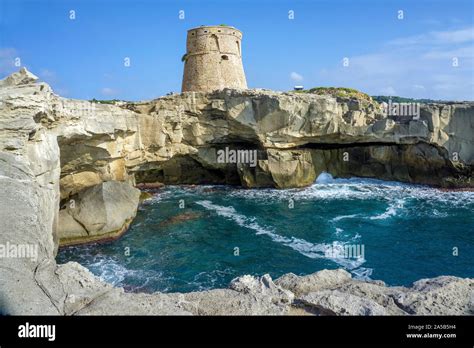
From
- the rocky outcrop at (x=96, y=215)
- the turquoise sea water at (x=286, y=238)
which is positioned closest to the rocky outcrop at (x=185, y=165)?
the rocky outcrop at (x=96, y=215)

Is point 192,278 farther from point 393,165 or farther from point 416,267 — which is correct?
point 393,165

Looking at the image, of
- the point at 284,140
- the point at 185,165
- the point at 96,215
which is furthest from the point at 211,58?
the point at 96,215

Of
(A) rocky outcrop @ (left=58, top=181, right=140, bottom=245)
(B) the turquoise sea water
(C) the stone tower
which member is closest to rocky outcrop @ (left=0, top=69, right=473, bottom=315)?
(A) rocky outcrop @ (left=58, top=181, right=140, bottom=245)

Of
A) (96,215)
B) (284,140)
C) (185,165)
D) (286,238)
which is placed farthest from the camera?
(185,165)

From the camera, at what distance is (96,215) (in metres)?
20.6

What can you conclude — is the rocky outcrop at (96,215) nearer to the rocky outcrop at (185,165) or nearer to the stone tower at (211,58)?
the rocky outcrop at (185,165)

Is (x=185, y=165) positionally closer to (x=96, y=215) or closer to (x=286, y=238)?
(x=96, y=215)

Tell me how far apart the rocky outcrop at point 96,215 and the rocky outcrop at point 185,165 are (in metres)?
0.07

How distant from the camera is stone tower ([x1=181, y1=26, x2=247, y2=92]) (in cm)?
3800

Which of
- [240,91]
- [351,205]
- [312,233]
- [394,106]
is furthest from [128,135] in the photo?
[394,106]

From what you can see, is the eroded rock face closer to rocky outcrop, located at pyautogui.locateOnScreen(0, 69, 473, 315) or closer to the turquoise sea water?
rocky outcrop, located at pyautogui.locateOnScreen(0, 69, 473, 315)

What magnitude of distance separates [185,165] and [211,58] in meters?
11.7

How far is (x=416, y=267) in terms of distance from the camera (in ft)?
53.6

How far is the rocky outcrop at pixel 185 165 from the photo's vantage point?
226 inches
